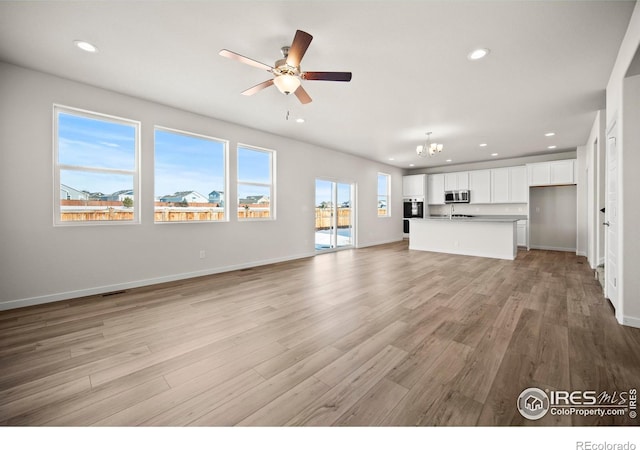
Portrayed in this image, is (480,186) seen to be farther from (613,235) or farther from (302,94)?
(302,94)

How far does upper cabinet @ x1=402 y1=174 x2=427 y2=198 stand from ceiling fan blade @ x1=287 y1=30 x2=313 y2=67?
827cm

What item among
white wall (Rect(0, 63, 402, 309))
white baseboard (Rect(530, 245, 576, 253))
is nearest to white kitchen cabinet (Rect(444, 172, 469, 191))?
white baseboard (Rect(530, 245, 576, 253))

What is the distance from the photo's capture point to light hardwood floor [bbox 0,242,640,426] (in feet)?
4.91

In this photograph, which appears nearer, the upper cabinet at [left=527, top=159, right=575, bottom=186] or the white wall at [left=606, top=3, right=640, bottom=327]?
the white wall at [left=606, top=3, right=640, bottom=327]

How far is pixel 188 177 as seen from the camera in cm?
466

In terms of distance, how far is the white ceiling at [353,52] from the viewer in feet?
7.23

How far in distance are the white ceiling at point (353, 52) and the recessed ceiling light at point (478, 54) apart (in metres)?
0.08

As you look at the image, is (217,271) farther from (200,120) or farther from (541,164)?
(541,164)

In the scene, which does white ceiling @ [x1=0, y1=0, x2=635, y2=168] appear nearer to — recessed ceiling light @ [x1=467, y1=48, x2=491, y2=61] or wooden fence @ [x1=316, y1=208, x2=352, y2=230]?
recessed ceiling light @ [x1=467, y1=48, x2=491, y2=61]

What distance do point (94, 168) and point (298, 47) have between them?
3.34 meters

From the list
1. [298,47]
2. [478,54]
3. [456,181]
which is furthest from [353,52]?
[456,181]

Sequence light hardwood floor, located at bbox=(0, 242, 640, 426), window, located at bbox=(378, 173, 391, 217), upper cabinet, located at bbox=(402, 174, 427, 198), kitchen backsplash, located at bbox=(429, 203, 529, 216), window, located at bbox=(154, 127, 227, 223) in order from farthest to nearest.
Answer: upper cabinet, located at bbox=(402, 174, 427, 198) < window, located at bbox=(378, 173, 391, 217) < kitchen backsplash, located at bbox=(429, 203, 529, 216) < window, located at bbox=(154, 127, 227, 223) < light hardwood floor, located at bbox=(0, 242, 640, 426)
